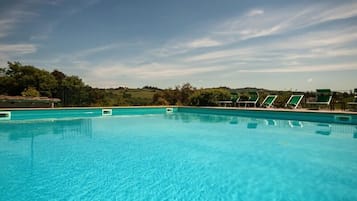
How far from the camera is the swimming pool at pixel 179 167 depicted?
301 centimetres

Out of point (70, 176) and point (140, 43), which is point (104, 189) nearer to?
point (70, 176)

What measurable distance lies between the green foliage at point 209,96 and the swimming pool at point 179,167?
8.35 m

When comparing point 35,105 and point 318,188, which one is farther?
point 35,105

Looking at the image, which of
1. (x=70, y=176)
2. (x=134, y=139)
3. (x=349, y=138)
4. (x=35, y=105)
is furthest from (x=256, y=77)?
(x=70, y=176)

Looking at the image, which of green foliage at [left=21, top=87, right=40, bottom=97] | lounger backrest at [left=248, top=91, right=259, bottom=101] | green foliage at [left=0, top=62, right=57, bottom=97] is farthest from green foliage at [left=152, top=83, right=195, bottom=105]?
green foliage at [left=21, top=87, right=40, bottom=97]

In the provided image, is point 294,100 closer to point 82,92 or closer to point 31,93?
point 82,92

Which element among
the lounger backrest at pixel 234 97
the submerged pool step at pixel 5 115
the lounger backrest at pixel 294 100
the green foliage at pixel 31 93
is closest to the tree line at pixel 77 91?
the green foliage at pixel 31 93

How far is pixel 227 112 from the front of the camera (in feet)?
43.5

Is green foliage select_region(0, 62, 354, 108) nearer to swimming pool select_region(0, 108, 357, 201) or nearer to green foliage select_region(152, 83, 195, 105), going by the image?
green foliage select_region(152, 83, 195, 105)

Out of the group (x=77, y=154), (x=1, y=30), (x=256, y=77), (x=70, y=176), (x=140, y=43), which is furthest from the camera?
(x=256, y=77)

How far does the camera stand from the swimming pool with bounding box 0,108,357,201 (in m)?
3.01

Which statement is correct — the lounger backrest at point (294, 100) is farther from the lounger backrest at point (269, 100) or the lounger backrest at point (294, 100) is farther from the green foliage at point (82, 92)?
the green foliage at point (82, 92)

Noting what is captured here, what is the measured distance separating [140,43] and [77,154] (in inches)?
400

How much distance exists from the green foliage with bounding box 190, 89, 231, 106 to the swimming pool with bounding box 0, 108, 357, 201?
8349 mm
